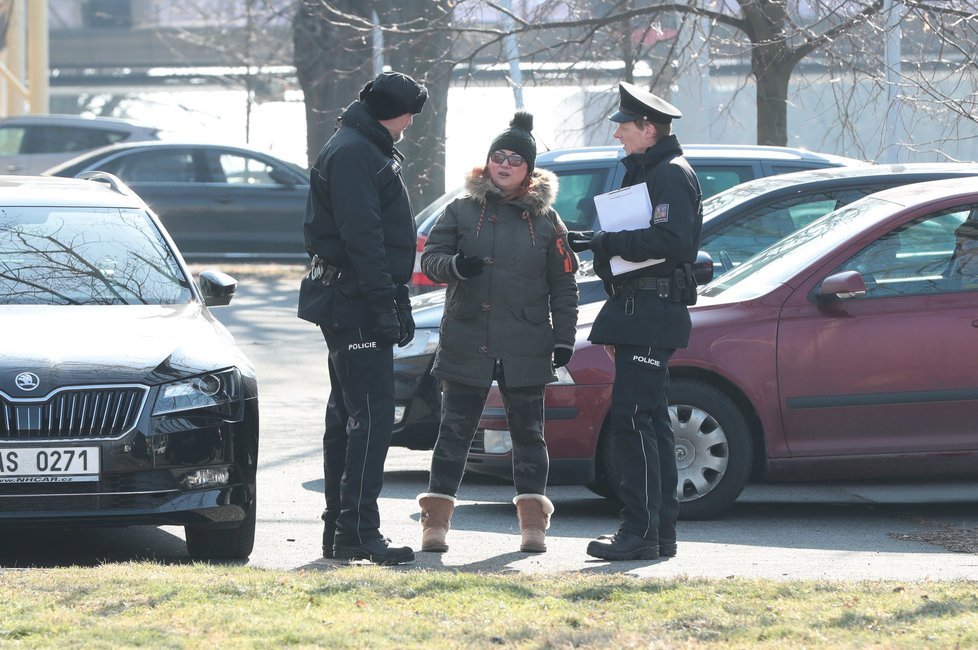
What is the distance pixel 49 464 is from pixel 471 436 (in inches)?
65.9

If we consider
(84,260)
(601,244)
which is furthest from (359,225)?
(84,260)

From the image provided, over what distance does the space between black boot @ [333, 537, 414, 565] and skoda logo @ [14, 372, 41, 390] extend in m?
1.30

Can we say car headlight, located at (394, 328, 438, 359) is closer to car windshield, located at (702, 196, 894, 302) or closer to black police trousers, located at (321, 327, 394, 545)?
car windshield, located at (702, 196, 894, 302)

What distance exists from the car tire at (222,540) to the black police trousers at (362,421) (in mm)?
426

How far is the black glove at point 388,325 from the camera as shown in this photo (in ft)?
18.6

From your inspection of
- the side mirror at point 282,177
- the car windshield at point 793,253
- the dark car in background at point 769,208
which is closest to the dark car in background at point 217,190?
the side mirror at point 282,177

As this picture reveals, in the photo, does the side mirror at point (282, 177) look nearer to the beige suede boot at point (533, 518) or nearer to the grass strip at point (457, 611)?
the beige suede boot at point (533, 518)

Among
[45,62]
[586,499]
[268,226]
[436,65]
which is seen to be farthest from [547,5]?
[45,62]

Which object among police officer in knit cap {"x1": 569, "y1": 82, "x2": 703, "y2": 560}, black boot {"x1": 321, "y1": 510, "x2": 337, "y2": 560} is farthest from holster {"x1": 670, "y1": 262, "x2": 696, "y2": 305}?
black boot {"x1": 321, "y1": 510, "x2": 337, "y2": 560}

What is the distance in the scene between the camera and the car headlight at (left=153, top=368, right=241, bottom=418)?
572 cm

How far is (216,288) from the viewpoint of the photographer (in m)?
6.97

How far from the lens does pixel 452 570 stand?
228 inches

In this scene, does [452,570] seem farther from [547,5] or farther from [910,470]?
[547,5]

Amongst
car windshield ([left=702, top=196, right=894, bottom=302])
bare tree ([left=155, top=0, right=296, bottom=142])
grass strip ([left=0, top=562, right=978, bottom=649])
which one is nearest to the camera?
grass strip ([left=0, top=562, right=978, bottom=649])
